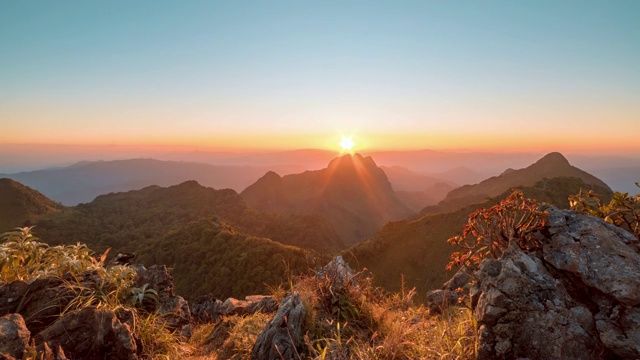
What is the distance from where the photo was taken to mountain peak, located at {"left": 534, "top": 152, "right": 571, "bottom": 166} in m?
134

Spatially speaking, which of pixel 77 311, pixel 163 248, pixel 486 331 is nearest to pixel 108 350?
pixel 77 311

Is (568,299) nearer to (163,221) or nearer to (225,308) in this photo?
(225,308)

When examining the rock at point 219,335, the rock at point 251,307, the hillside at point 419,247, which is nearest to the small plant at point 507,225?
the rock at point 219,335

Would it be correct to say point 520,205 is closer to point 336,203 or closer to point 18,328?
point 18,328

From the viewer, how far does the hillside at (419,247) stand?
4841cm

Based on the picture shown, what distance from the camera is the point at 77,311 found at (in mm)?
4871

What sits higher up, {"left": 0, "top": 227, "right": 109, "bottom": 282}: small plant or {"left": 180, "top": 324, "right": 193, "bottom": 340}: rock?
{"left": 0, "top": 227, "right": 109, "bottom": 282}: small plant

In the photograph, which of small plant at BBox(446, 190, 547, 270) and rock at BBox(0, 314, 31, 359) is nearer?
rock at BBox(0, 314, 31, 359)

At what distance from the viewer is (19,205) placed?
91000mm

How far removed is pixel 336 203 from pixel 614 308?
172 m

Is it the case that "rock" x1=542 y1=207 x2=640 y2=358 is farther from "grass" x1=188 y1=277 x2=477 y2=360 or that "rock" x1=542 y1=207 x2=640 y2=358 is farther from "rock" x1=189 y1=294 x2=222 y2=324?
"rock" x1=189 y1=294 x2=222 y2=324

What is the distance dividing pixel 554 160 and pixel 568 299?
533 feet

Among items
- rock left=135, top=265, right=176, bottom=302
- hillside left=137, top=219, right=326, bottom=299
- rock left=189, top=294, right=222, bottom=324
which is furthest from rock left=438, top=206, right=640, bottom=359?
hillside left=137, top=219, right=326, bottom=299

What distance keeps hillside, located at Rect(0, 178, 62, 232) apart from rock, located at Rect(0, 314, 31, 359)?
101741 millimetres
